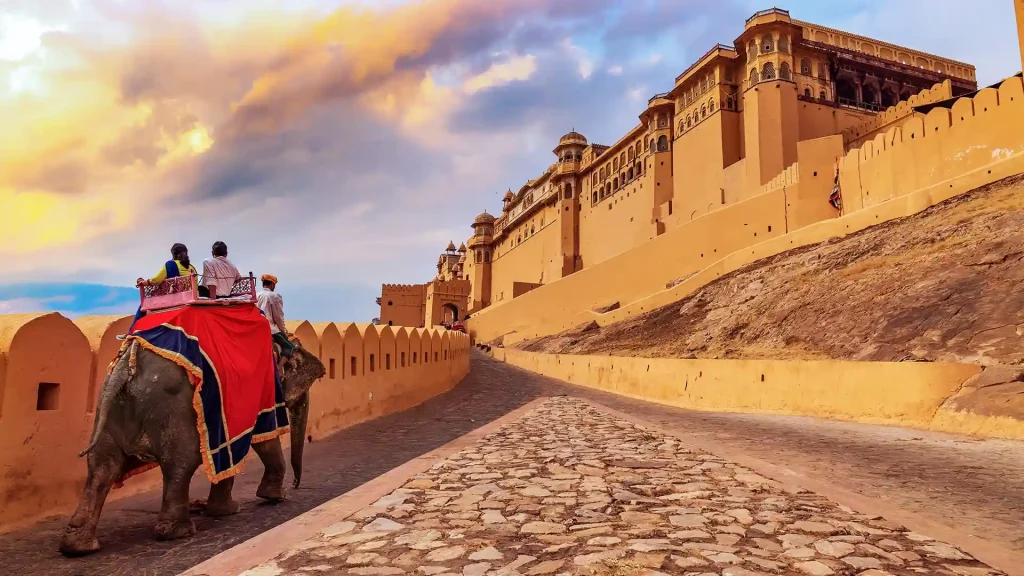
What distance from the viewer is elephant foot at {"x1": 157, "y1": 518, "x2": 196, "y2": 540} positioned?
11.9 feet

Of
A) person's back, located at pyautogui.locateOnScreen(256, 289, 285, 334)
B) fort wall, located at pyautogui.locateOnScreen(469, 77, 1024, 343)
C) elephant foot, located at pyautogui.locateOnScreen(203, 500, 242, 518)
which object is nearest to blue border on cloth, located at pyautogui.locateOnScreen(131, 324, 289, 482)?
elephant foot, located at pyautogui.locateOnScreen(203, 500, 242, 518)

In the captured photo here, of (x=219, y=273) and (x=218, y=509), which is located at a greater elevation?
(x=219, y=273)

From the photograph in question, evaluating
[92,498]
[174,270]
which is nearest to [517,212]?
[174,270]

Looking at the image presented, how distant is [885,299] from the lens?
559 inches

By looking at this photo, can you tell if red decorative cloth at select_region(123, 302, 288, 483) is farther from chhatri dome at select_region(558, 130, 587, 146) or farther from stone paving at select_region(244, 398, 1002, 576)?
chhatri dome at select_region(558, 130, 587, 146)

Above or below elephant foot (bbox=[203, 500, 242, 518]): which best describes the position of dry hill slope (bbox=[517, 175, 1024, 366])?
Answer: above

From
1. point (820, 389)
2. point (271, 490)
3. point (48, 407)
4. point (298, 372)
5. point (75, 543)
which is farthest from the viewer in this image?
point (820, 389)

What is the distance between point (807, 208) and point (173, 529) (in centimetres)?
2613

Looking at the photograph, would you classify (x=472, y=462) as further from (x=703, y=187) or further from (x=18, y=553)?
(x=703, y=187)

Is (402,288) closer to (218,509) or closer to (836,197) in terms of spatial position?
(836,197)

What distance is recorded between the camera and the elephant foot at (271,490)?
468 centimetres

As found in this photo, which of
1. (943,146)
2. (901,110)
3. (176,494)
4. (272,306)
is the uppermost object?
(901,110)

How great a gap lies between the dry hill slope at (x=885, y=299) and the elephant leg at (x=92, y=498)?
11.4 metres

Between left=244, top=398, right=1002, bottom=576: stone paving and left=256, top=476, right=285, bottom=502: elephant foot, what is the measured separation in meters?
0.99
